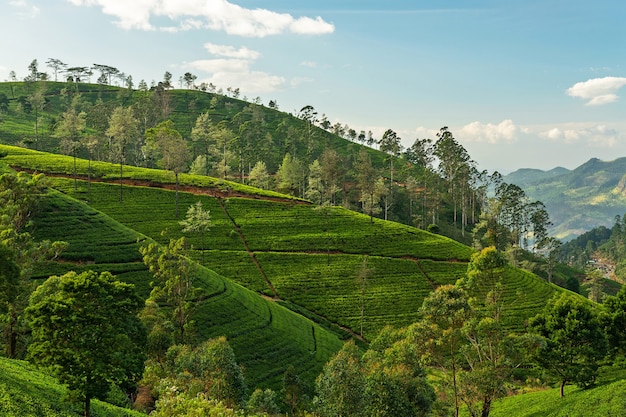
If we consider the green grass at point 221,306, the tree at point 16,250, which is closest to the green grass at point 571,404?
the green grass at point 221,306

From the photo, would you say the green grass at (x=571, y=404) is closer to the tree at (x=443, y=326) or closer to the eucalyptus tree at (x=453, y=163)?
the tree at (x=443, y=326)

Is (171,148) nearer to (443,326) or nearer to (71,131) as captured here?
(71,131)

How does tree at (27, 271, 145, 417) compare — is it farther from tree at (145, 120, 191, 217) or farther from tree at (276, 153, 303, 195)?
tree at (276, 153, 303, 195)

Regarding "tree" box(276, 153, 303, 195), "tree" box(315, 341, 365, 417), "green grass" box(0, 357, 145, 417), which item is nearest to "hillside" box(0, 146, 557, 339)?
"tree" box(276, 153, 303, 195)

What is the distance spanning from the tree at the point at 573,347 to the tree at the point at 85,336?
125 ft

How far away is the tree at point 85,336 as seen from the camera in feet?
77.4

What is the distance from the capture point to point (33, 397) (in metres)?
24.4

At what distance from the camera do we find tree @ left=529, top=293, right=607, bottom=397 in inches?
1646

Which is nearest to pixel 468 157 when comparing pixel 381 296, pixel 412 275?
pixel 412 275

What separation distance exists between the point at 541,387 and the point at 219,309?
4768 cm

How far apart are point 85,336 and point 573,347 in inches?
1713

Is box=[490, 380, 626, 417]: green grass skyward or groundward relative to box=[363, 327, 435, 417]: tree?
groundward

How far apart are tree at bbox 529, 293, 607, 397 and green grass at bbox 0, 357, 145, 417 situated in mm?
38660

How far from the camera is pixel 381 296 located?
82688mm
